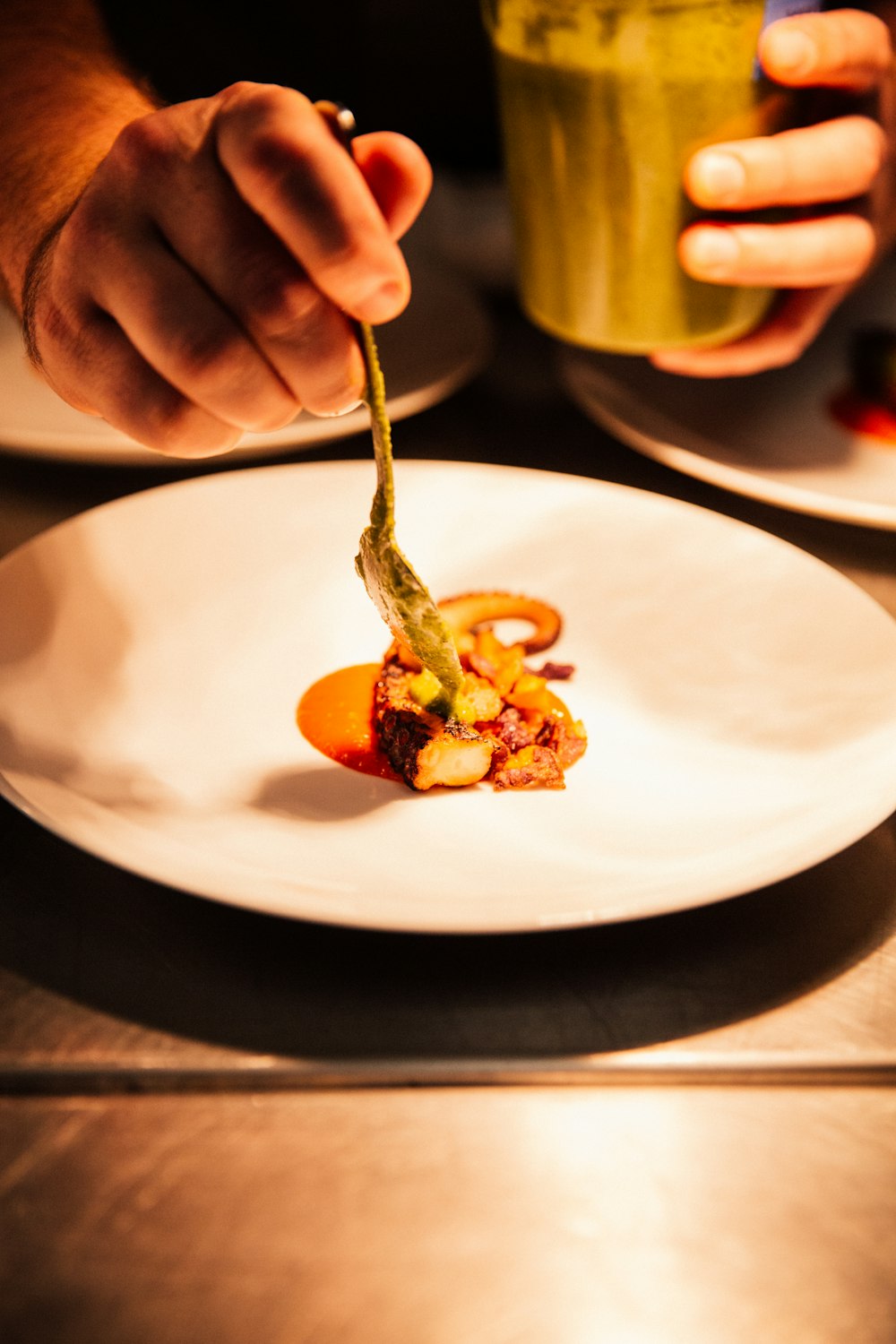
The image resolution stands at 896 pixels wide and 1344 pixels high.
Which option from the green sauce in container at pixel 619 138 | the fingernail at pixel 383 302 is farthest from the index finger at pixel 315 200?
the green sauce in container at pixel 619 138

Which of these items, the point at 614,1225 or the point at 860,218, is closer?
the point at 614,1225

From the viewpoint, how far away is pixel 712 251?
1.39m

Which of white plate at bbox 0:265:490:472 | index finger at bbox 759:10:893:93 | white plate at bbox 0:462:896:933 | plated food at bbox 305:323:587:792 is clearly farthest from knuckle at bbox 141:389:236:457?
index finger at bbox 759:10:893:93

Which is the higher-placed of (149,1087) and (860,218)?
(860,218)

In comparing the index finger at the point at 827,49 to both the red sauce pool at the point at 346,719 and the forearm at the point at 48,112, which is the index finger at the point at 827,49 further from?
the red sauce pool at the point at 346,719

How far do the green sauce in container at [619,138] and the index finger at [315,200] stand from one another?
544mm

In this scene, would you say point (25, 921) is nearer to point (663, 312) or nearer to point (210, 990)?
point (210, 990)

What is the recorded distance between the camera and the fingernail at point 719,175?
133cm

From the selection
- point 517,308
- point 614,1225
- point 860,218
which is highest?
point 860,218

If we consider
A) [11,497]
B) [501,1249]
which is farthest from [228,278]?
[11,497]

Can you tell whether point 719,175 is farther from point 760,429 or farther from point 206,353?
point 206,353

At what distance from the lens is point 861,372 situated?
194 centimetres

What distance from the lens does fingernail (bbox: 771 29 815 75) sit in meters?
1.29

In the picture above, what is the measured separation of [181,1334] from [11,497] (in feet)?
4.19
